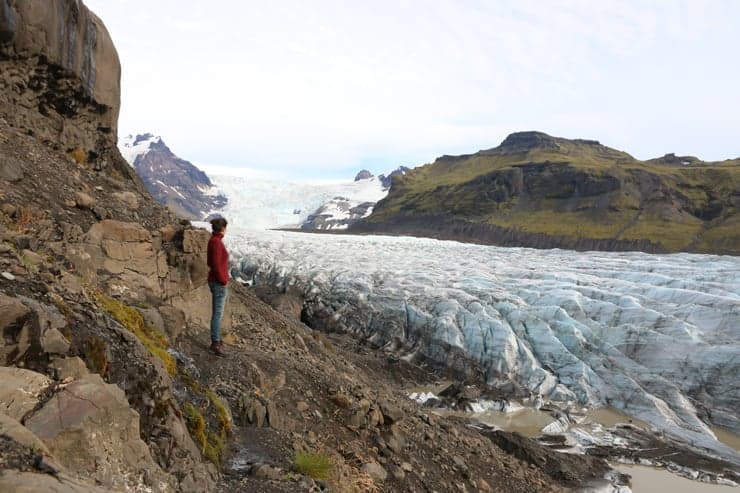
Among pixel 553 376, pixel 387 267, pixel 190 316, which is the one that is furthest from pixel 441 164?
pixel 190 316

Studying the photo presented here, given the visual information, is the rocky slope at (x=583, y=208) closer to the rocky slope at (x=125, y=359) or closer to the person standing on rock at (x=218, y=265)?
the rocky slope at (x=125, y=359)

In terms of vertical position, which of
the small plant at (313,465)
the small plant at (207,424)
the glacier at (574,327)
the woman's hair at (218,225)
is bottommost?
the glacier at (574,327)

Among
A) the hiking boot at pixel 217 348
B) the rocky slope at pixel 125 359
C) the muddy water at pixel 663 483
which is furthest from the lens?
the muddy water at pixel 663 483

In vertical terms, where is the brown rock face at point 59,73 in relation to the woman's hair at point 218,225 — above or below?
above

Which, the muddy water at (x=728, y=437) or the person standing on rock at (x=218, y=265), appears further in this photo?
the muddy water at (x=728, y=437)

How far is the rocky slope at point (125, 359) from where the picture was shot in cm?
423

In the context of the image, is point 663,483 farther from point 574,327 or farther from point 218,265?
point 218,265

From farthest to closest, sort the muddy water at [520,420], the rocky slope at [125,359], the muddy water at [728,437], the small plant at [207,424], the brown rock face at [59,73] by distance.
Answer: the muddy water at [520,420] < the muddy water at [728,437] < the brown rock face at [59,73] < the small plant at [207,424] < the rocky slope at [125,359]

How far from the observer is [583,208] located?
113438 millimetres

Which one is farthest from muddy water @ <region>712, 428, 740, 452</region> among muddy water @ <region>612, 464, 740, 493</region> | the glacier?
muddy water @ <region>612, 464, 740, 493</region>

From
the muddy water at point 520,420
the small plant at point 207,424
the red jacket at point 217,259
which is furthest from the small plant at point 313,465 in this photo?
the muddy water at point 520,420

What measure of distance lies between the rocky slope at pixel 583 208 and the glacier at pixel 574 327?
214ft

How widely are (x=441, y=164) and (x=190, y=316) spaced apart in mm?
189381

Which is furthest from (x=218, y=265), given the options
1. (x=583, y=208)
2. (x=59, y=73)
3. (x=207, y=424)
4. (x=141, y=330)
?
(x=583, y=208)
